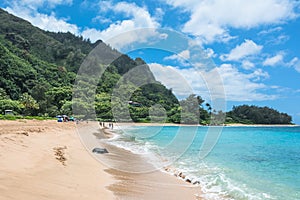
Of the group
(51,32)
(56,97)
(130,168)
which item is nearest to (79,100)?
(56,97)

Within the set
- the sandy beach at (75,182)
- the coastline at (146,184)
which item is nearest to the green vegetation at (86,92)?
the coastline at (146,184)

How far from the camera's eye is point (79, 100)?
7150cm

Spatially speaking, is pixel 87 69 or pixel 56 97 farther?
pixel 87 69

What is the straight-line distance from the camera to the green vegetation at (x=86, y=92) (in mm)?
49781

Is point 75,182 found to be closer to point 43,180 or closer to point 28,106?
point 43,180

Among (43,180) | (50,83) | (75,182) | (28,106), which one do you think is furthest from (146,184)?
(50,83)

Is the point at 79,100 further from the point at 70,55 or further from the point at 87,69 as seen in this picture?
the point at 70,55

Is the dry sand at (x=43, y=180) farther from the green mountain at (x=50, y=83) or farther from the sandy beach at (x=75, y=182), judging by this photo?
the green mountain at (x=50, y=83)

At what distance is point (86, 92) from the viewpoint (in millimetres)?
82250

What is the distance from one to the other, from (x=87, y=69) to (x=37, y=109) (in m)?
52.4

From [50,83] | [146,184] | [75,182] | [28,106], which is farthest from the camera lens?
[50,83]

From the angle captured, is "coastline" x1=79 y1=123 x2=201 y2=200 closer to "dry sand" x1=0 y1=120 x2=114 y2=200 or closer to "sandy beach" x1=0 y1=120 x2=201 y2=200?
"sandy beach" x1=0 y1=120 x2=201 y2=200

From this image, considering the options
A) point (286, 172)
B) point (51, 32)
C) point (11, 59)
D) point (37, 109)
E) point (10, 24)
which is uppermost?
point (51, 32)

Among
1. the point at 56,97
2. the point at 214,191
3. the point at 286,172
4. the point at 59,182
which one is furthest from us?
the point at 56,97
